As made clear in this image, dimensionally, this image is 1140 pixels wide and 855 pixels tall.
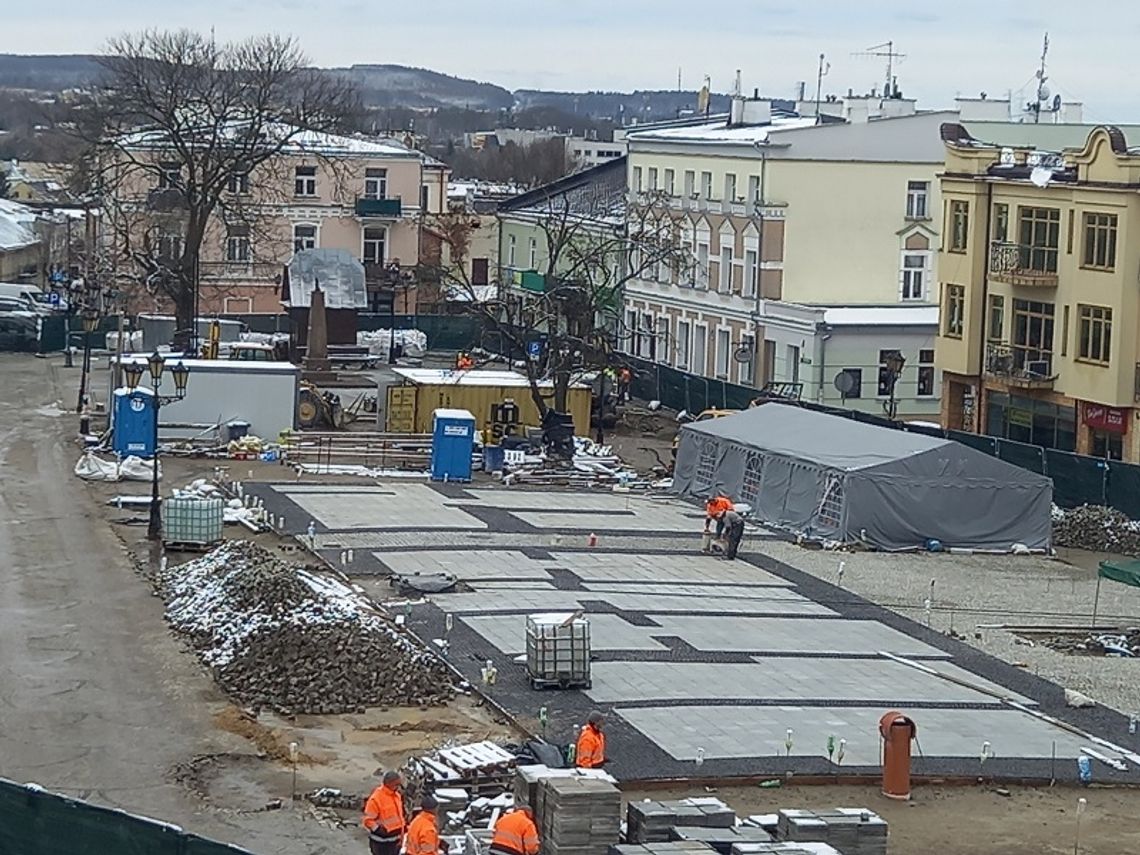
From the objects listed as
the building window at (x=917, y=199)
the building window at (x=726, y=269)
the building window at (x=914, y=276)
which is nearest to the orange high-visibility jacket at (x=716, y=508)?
the building window at (x=726, y=269)

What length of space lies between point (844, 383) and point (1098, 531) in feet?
50.9

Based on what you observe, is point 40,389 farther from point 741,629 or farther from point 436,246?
point 741,629

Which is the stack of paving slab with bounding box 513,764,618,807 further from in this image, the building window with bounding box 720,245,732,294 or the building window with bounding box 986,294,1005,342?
the building window with bounding box 720,245,732,294

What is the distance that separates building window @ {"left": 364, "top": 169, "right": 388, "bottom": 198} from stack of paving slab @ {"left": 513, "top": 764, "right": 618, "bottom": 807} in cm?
6342

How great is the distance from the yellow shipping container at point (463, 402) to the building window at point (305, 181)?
3092cm

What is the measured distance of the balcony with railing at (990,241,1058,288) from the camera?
47062 mm

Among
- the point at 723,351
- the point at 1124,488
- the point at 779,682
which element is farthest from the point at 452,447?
the point at 723,351

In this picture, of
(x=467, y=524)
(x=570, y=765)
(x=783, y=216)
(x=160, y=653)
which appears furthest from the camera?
(x=783, y=216)

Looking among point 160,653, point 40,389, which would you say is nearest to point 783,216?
point 40,389

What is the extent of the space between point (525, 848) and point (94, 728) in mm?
7626

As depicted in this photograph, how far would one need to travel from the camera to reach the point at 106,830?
15.9 meters

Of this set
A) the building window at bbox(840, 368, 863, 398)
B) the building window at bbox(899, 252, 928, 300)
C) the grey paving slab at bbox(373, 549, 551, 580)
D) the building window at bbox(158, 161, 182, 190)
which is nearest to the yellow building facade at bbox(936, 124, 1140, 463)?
the building window at bbox(840, 368, 863, 398)

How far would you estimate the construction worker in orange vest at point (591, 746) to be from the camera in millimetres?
20453

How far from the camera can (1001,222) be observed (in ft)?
161
